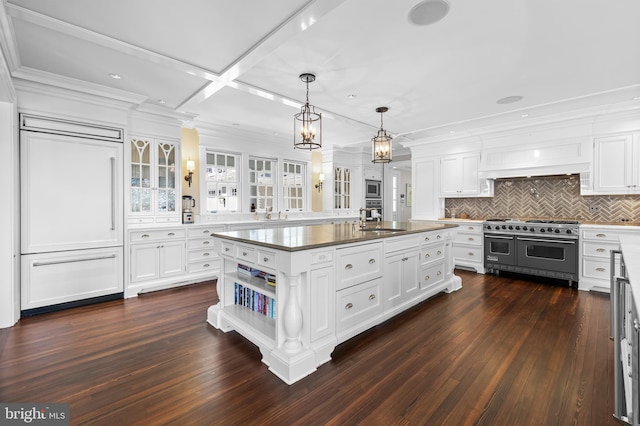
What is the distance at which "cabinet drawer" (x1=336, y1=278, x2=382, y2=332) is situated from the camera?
2.47m

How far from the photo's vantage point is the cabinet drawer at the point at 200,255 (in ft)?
14.8

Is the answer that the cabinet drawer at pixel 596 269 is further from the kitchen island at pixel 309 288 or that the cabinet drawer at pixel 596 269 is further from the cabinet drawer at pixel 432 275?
the kitchen island at pixel 309 288

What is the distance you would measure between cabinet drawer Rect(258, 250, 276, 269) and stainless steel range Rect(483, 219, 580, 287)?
4268mm

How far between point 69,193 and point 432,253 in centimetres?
444

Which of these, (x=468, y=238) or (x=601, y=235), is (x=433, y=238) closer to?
(x=468, y=238)

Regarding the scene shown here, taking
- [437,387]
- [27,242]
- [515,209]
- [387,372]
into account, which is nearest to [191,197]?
[27,242]

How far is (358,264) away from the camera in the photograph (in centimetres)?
259

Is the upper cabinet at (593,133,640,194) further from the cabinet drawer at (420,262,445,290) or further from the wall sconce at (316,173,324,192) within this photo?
the wall sconce at (316,173,324,192)

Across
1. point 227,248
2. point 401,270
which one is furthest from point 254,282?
point 401,270

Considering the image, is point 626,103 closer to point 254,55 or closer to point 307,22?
point 307,22

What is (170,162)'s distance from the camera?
4.56 metres

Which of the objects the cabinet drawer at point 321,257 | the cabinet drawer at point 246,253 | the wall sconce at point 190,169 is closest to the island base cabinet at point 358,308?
the cabinet drawer at point 321,257

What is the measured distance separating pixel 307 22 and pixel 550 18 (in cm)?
185

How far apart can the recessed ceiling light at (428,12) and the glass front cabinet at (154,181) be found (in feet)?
12.5
